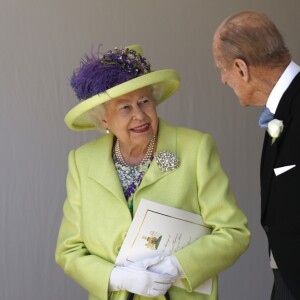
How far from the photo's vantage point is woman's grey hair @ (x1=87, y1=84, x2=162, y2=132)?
330 centimetres

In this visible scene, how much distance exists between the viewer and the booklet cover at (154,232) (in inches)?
123

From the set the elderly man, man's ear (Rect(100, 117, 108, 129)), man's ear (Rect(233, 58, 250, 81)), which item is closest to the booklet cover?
man's ear (Rect(100, 117, 108, 129))

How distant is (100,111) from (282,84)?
951mm

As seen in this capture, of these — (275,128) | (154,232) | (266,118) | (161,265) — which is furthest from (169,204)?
(275,128)

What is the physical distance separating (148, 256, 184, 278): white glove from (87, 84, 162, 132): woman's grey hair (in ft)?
2.12

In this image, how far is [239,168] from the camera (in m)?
5.40

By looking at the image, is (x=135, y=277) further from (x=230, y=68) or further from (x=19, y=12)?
(x=19, y=12)

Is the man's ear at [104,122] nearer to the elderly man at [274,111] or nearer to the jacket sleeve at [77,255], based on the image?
the jacket sleeve at [77,255]

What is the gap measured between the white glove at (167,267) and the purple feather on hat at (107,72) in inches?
27.9

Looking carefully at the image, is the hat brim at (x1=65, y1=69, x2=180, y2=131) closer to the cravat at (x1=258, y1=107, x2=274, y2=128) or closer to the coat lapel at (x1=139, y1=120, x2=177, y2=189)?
the coat lapel at (x1=139, y1=120, x2=177, y2=189)

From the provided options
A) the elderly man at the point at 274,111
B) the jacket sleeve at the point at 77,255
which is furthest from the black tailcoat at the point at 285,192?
the jacket sleeve at the point at 77,255

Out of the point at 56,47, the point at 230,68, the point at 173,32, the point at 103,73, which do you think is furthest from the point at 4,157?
the point at 230,68

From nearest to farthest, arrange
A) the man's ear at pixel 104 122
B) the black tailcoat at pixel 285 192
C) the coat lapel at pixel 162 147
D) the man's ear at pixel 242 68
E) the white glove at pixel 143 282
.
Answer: the black tailcoat at pixel 285 192, the man's ear at pixel 242 68, the white glove at pixel 143 282, the coat lapel at pixel 162 147, the man's ear at pixel 104 122

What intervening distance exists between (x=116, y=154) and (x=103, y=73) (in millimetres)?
360
